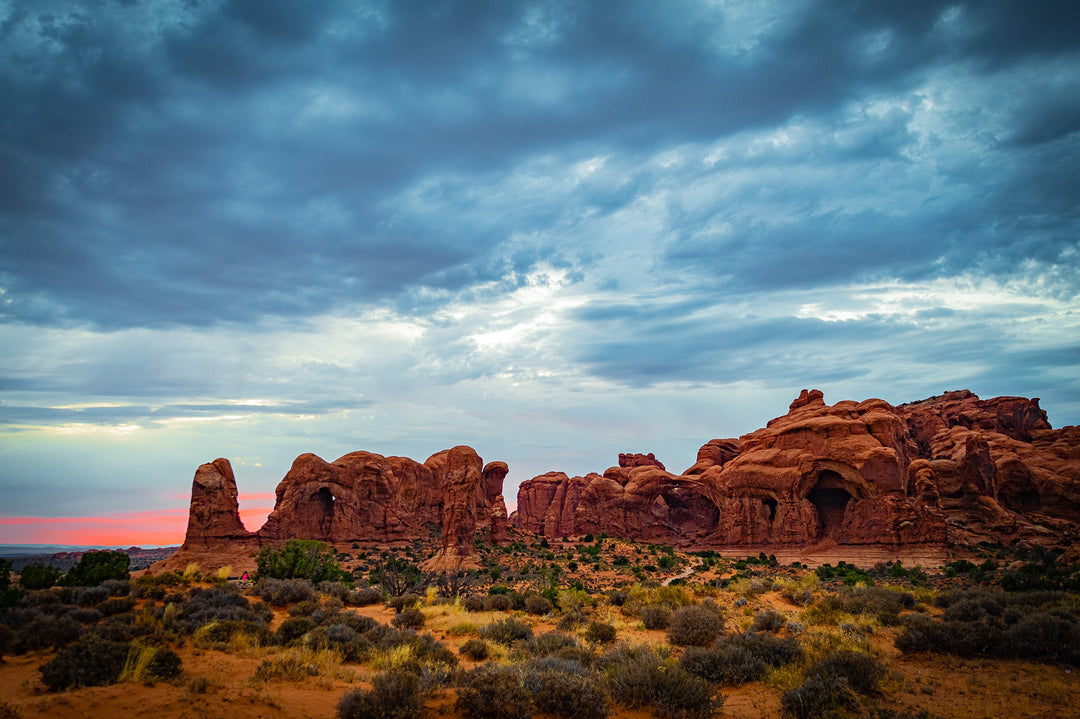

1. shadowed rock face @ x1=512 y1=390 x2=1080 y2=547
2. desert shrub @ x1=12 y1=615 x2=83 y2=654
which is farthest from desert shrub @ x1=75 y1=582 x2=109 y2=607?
shadowed rock face @ x1=512 y1=390 x2=1080 y2=547

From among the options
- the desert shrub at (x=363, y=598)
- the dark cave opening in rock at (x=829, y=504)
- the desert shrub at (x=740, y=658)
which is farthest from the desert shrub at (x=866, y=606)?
the dark cave opening in rock at (x=829, y=504)

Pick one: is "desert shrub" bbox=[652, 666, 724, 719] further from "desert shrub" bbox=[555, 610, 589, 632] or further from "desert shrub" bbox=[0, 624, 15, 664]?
"desert shrub" bbox=[0, 624, 15, 664]

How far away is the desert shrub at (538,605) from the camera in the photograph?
1959 centimetres

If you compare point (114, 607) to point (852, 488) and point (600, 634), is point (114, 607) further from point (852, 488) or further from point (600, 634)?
point (852, 488)

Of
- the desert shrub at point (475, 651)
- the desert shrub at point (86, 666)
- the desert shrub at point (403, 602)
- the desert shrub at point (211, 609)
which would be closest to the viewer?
the desert shrub at point (86, 666)

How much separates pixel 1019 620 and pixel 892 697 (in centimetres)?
485

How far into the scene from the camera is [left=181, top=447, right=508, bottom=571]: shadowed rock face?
39.6 meters

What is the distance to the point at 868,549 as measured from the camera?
42219mm

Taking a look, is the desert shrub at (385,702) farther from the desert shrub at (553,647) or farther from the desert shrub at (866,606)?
the desert shrub at (866,606)

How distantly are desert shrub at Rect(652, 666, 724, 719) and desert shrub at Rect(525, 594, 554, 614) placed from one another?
11.0 m

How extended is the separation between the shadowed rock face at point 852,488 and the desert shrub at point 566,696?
4282cm

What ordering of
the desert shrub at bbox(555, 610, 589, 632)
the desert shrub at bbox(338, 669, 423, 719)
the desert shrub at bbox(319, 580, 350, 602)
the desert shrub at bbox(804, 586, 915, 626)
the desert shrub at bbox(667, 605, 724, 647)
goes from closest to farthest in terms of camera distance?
the desert shrub at bbox(338, 669, 423, 719), the desert shrub at bbox(667, 605, 724, 647), the desert shrub at bbox(804, 586, 915, 626), the desert shrub at bbox(555, 610, 589, 632), the desert shrub at bbox(319, 580, 350, 602)

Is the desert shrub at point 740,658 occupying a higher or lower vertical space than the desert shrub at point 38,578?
lower

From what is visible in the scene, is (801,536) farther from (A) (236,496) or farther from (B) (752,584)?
(A) (236,496)
